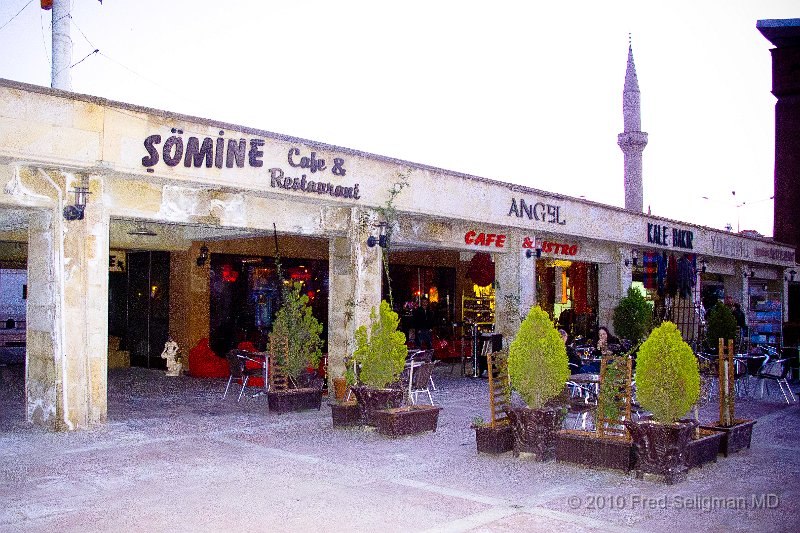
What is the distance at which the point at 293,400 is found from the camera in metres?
10.5

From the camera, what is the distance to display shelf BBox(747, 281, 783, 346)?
23.0 m

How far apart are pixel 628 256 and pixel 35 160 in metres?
15.3

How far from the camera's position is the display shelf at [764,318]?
23000 millimetres

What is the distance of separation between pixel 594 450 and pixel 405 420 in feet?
8.26

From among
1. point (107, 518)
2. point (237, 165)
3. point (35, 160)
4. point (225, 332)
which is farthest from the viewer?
point (225, 332)

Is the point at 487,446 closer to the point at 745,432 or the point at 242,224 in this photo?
the point at 745,432

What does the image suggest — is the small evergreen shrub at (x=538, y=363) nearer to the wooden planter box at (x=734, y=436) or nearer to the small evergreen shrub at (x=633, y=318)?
the wooden planter box at (x=734, y=436)

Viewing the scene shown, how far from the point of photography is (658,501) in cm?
586

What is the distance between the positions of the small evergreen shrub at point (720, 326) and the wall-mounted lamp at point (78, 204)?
12214 mm

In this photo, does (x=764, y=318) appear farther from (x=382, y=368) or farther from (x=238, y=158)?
(x=238, y=158)

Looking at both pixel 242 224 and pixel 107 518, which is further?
pixel 242 224

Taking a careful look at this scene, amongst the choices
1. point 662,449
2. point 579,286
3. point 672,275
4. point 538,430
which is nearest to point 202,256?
point 538,430

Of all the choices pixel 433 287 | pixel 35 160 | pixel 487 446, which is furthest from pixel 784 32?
pixel 35 160

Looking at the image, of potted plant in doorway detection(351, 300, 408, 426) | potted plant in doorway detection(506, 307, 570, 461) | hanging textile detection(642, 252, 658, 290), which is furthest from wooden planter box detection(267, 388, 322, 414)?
hanging textile detection(642, 252, 658, 290)
